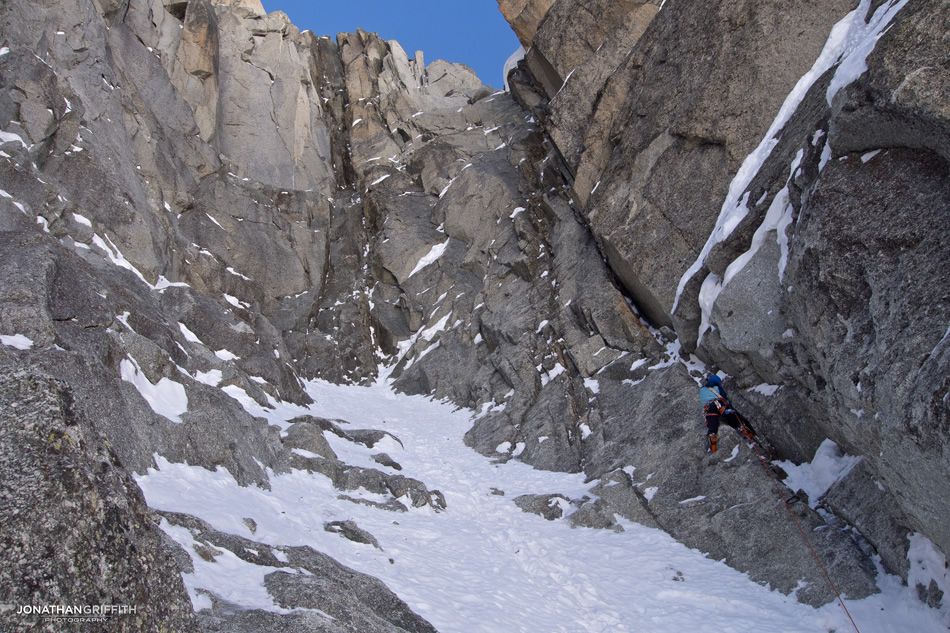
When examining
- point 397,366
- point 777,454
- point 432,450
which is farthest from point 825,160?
point 397,366

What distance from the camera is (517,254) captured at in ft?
108

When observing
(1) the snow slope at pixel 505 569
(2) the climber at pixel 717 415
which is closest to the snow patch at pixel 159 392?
A: (1) the snow slope at pixel 505 569

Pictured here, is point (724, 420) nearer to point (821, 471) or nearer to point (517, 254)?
point (821, 471)

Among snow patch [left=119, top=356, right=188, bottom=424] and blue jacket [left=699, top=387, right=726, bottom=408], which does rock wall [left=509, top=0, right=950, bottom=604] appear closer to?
blue jacket [left=699, top=387, right=726, bottom=408]

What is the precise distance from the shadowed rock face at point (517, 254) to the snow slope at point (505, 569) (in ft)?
2.03

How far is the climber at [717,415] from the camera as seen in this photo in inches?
574

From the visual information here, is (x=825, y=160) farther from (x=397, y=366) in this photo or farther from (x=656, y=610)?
(x=397, y=366)

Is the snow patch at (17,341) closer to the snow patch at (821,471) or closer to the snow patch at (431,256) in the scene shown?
the snow patch at (821,471)

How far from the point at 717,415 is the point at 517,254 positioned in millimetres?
19264

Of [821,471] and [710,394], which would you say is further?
[710,394]

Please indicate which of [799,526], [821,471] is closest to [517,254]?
[821,471]

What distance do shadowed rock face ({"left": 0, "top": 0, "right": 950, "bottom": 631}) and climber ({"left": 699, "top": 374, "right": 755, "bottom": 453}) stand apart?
0.38 metres

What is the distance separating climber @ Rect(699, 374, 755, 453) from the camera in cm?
1457

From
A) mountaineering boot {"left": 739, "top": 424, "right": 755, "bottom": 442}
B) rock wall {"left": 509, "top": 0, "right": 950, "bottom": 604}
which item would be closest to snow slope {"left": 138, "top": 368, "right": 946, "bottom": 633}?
rock wall {"left": 509, "top": 0, "right": 950, "bottom": 604}
